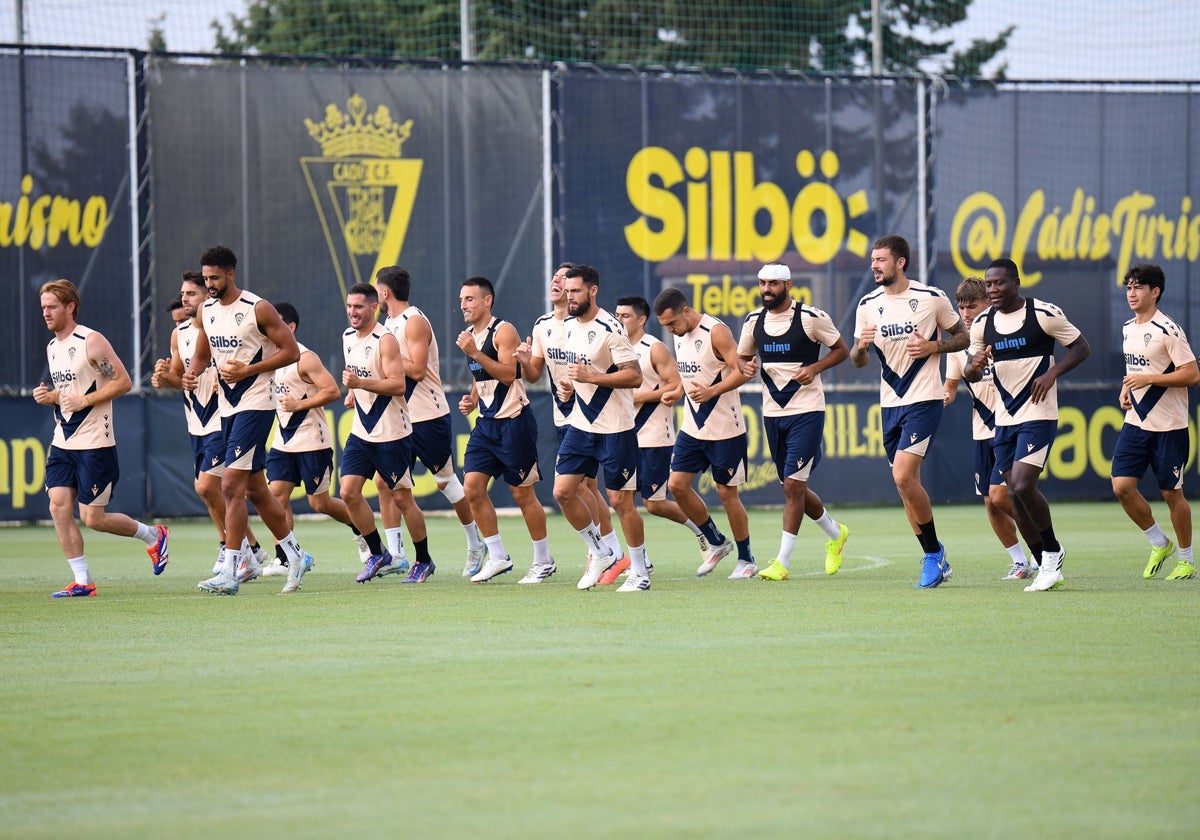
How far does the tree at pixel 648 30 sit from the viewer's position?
34.7 m

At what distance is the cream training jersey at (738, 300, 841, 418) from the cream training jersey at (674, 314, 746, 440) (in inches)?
20.1

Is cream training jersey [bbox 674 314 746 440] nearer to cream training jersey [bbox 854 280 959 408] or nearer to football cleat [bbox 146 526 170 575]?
cream training jersey [bbox 854 280 959 408]

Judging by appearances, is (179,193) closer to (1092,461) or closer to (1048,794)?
(1092,461)

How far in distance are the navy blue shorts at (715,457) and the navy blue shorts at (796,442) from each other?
44 centimetres

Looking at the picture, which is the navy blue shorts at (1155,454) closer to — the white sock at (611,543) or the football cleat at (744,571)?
the football cleat at (744,571)

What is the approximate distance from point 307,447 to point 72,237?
11753 mm

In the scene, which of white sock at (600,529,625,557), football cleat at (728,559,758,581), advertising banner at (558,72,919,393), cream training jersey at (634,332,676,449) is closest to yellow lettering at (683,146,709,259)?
advertising banner at (558,72,919,393)

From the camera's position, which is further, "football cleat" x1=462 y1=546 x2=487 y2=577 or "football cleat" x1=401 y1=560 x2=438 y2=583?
"football cleat" x1=462 y1=546 x2=487 y2=577

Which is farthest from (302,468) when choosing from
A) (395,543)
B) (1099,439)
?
(1099,439)

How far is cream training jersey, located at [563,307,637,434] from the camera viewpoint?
13344mm

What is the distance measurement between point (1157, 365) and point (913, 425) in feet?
8.07

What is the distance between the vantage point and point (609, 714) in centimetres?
716

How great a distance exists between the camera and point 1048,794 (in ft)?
18.4

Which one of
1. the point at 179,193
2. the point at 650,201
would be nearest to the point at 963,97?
the point at 650,201
